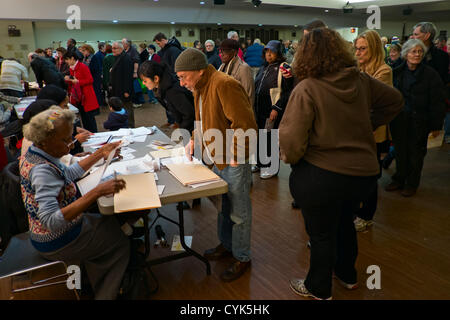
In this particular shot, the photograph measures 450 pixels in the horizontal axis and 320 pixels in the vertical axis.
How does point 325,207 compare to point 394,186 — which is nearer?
A: point 325,207

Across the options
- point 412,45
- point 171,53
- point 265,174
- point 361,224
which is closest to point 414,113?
point 412,45

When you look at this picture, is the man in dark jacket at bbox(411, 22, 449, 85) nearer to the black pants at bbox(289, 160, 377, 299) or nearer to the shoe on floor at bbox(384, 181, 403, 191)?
the shoe on floor at bbox(384, 181, 403, 191)

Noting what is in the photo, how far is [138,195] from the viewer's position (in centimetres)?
175

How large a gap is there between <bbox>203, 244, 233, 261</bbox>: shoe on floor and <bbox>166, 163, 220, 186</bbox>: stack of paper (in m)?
0.74

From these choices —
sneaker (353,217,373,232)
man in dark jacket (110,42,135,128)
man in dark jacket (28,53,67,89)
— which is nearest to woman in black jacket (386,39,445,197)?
sneaker (353,217,373,232)

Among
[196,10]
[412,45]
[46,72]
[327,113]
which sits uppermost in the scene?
[196,10]

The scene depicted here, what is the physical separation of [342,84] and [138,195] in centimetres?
121

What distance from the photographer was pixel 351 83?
1.51 meters

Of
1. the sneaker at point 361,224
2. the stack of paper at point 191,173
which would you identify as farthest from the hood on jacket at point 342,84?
the sneaker at point 361,224

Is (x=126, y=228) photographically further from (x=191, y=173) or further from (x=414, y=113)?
(x=414, y=113)
